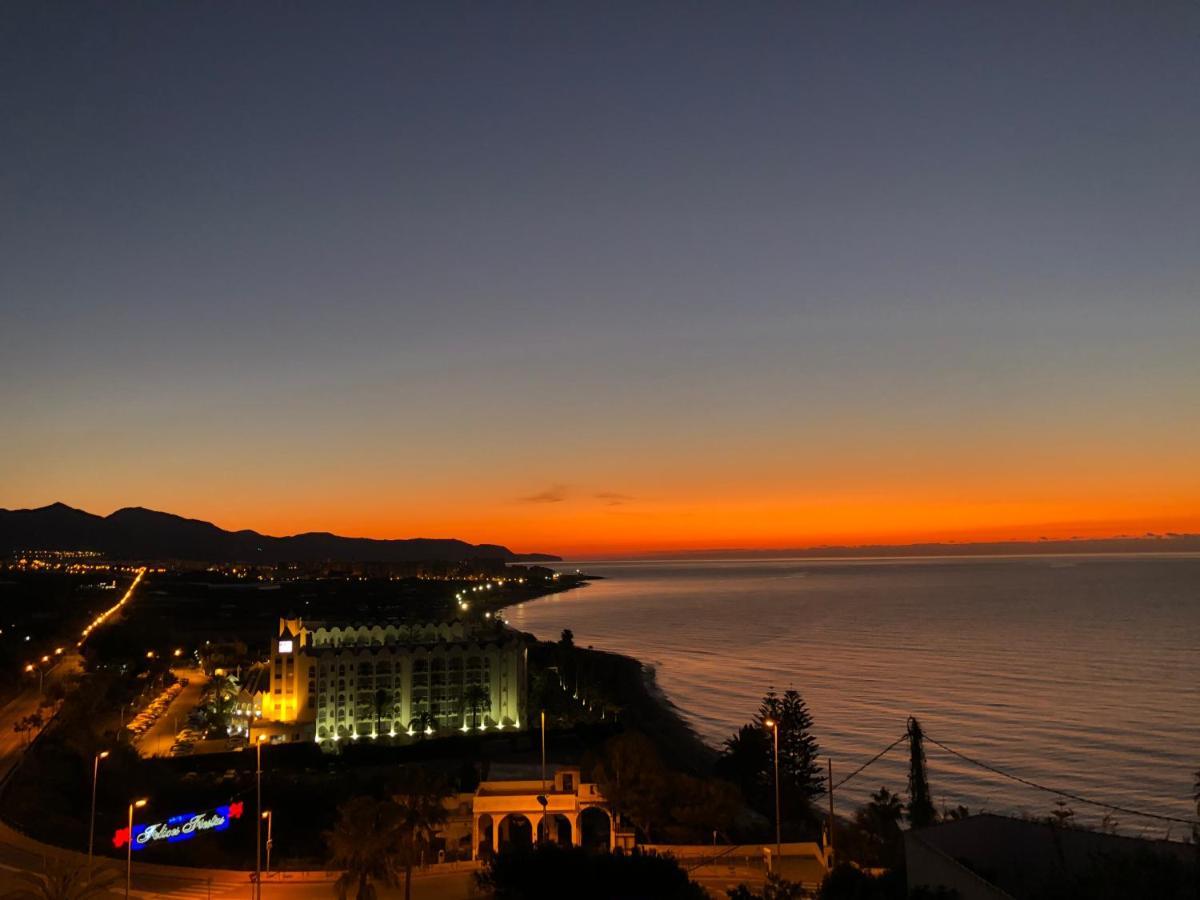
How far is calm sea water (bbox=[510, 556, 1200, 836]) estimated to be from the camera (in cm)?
5297

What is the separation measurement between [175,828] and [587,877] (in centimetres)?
1442

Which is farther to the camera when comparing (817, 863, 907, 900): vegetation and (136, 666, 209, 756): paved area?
(136, 666, 209, 756): paved area

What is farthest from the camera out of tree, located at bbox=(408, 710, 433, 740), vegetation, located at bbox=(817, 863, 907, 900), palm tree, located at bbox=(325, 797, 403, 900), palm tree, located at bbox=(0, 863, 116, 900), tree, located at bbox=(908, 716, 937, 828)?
tree, located at bbox=(408, 710, 433, 740)

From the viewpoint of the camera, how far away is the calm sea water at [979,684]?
52969 millimetres

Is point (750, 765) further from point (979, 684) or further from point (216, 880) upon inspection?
point (979, 684)

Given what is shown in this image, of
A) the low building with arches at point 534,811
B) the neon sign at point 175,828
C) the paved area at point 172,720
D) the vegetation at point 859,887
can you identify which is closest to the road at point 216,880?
the neon sign at point 175,828

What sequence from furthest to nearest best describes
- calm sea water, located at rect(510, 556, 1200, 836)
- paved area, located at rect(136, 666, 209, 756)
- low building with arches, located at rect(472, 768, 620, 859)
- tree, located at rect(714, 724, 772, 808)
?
paved area, located at rect(136, 666, 209, 756) → calm sea water, located at rect(510, 556, 1200, 836) → tree, located at rect(714, 724, 772, 808) → low building with arches, located at rect(472, 768, 620, 859)

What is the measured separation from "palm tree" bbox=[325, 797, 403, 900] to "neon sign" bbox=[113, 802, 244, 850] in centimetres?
566

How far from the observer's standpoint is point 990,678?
8725 cm

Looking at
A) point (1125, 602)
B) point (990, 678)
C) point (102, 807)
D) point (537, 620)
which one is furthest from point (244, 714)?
point (1125, 602)

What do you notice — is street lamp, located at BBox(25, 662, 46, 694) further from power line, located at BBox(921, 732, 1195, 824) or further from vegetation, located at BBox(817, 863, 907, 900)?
vegetation, located at BBox(817, 863, 907, 900)

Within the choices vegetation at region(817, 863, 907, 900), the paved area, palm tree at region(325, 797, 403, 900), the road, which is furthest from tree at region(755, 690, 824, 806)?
the paved area

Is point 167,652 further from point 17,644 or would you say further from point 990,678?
point 990,678

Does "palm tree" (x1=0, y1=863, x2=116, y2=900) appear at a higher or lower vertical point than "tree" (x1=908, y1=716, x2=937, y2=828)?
higher
